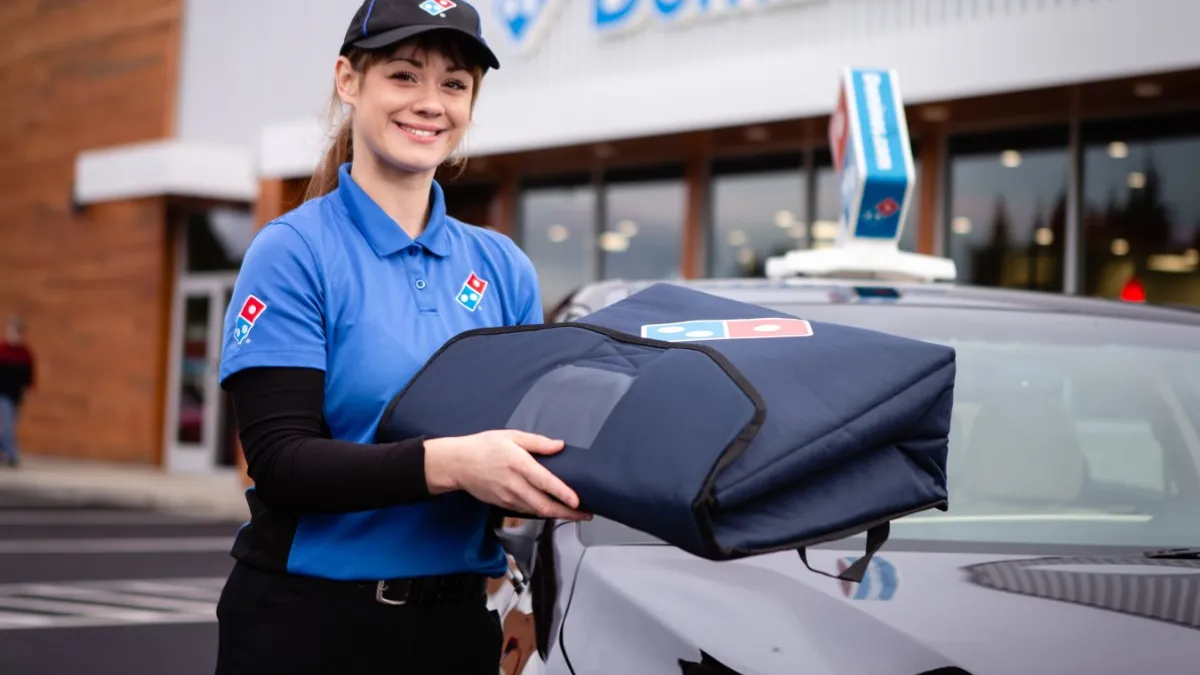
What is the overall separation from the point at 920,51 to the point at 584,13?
13.8ft

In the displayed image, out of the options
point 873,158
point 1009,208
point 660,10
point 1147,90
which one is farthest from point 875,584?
point 660,10

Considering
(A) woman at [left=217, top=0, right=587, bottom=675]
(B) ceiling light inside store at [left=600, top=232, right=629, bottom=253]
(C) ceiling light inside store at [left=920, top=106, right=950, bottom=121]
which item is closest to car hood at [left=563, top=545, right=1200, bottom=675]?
(A) woman at [left=217, top=0, right=587, bottom=675]

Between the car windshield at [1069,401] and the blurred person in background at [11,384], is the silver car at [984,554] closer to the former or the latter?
the car windshield at [1069,401]

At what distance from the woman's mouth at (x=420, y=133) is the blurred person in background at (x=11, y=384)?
17708 millimetres

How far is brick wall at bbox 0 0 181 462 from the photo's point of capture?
2006 centimetres

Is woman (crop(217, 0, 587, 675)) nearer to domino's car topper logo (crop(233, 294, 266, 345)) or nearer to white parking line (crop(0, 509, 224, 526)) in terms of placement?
domino's car topper logo (crop(233, 294, 266, 345))

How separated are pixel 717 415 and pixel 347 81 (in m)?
0.82

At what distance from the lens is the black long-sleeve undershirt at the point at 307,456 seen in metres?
1.67

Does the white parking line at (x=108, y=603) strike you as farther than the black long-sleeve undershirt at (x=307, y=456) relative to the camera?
Yes

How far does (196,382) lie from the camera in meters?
19.6

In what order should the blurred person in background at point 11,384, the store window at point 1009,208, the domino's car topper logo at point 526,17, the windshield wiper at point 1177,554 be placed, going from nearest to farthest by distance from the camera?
the windshield wiper at point 1177,554 < the store window at point 1009,208 < the domino's car topper logo at point 526,17 < the blurred person in background at point 11,384

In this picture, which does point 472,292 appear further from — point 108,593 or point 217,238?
point 217,238

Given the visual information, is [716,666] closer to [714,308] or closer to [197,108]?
[714,308]

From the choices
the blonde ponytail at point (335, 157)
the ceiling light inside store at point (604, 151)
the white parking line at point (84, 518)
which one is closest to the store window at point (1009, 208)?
the ceiling light inside store at point (604, 151)
